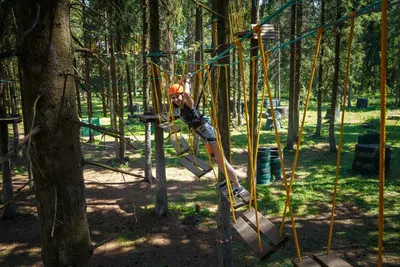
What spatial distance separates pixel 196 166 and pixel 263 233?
9.36 feet

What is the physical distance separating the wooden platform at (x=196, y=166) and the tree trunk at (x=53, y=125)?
11.1 feet

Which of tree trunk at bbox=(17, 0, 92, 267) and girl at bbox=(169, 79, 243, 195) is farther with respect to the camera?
girl at bbox=(169, 79, 243, 195)

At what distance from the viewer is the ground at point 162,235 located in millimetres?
5621

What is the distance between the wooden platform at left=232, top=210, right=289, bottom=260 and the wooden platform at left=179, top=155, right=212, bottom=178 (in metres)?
2.08

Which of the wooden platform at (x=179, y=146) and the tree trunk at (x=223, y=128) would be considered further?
the wooden platform at (x=179, y=146)

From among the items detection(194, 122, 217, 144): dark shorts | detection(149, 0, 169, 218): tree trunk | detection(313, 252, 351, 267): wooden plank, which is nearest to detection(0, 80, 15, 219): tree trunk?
detection(149, 0, 169, 218): tree trunk

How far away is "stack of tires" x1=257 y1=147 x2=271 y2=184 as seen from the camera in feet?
29.8

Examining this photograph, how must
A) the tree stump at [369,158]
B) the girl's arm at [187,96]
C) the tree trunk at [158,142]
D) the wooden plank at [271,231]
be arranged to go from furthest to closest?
the tree stump at [369,158] → the tree trunk at [158,142] → the girl's arm at [187,96] → the wooden plank at [271,231]

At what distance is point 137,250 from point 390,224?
5.50 m

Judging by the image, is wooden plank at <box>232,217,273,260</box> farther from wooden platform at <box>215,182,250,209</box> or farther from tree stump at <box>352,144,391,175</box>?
tree stump at <box>352,144,391,175</box>

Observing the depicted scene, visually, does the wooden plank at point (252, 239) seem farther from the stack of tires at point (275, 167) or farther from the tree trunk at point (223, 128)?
the stack of tires at point (275, 167)

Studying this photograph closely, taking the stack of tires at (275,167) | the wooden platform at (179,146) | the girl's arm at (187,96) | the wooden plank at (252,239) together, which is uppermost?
the girl's arm at (187,96)

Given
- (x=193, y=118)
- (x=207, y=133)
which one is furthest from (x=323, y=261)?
(x=193, y=118)

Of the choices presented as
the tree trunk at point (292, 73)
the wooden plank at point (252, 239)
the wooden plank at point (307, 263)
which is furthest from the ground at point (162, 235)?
the tree trunk at point (292, 73)
